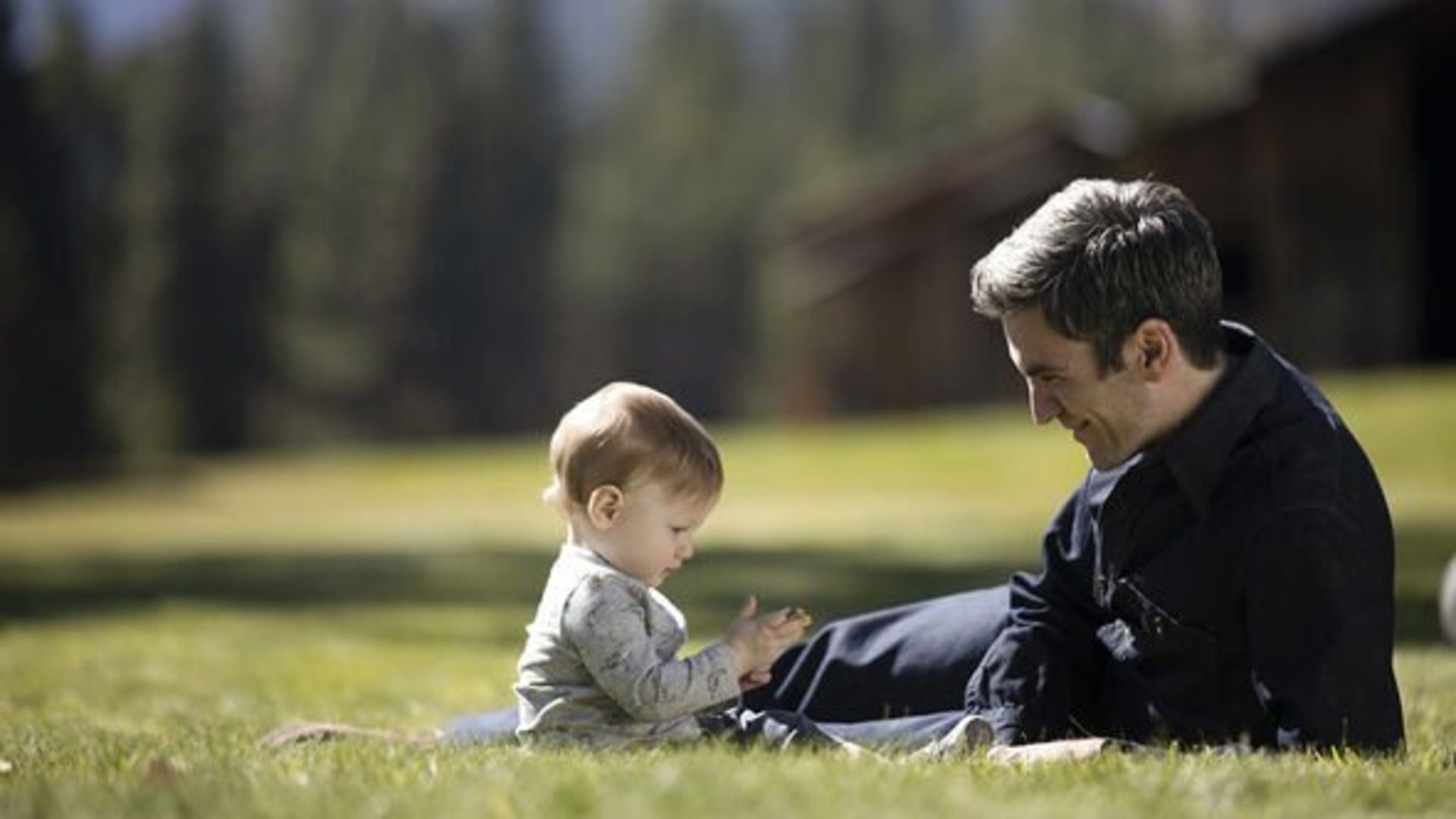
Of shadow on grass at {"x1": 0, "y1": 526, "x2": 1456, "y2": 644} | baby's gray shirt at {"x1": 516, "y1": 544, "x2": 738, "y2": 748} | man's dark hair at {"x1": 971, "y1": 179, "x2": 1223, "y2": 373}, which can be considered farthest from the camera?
shadow on grass at {"x1": 0, "y1": 526, "x2": 1456, "y2": 644}

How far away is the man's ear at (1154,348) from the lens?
14.6ft

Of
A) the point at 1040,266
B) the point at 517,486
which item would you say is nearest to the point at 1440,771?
the point at 1040,266

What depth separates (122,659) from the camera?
28.0ft

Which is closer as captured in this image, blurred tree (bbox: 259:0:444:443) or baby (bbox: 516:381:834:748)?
baby (bbox: 516:381:834:748)

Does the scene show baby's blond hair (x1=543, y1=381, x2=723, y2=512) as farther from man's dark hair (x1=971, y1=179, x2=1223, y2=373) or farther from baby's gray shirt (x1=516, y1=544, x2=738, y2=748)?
man's dark hair (x1=971, y1=179, x2=1223, y2=373)

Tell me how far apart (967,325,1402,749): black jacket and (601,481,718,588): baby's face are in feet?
2.67

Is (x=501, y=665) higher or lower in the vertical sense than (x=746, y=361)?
higher

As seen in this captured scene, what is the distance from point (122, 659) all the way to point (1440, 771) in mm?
5792

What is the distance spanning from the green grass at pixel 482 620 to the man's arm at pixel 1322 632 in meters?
0.12

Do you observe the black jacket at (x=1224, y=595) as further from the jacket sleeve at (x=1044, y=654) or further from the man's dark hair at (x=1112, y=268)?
the man's dark hair at (x=1112, y=268)

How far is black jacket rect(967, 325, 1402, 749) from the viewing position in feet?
13.8

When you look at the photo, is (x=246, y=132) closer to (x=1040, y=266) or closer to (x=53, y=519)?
(x=53, y=519)

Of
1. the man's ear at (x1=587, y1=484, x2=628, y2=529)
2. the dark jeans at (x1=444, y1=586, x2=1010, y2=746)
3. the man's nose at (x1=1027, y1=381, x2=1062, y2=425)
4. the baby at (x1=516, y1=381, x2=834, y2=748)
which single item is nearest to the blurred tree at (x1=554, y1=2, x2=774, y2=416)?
the dark jeans at (x1=444, y1=586, x2=1010, y2=746)

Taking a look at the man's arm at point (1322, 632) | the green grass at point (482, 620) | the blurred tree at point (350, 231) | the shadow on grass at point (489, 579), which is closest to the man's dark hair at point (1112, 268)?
the man's arm at point (1322, 632)
